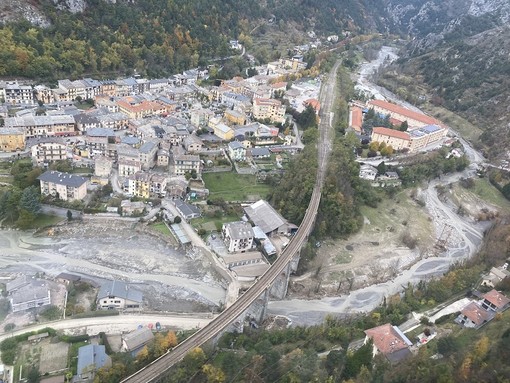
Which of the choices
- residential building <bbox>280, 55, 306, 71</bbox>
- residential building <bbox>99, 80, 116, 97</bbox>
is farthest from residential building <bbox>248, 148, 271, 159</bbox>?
residential building <bbox>280, 55, 306, 71</bbox>

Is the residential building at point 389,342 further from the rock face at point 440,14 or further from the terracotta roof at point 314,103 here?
the rock face at point 440,14

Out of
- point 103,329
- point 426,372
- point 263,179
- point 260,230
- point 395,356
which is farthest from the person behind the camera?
point 263,179

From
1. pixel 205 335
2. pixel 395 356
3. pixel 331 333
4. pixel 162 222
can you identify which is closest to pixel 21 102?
pixel 162 222

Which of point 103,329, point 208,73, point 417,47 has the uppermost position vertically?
point 417,47

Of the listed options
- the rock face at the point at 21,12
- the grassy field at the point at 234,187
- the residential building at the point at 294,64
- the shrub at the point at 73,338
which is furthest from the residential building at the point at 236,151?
the residential building at the point at 294,64

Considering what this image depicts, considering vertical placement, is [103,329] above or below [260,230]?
below

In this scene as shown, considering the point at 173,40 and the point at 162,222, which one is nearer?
the point at 162,222

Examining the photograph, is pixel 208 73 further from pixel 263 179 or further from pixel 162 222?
pixel 162 222
